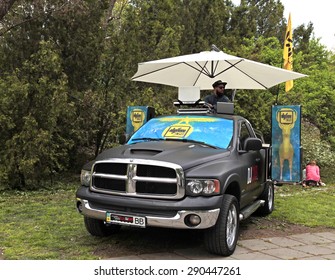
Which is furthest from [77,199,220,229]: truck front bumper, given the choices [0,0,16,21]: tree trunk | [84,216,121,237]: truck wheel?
[0,0,16,21]: tree trunk

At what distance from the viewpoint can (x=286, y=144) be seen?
7.71 metres

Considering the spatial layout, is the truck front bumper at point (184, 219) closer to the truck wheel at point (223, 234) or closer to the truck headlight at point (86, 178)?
the truck wheel at point (223, 234)

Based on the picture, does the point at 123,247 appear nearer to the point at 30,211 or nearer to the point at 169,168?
the point at 169,168

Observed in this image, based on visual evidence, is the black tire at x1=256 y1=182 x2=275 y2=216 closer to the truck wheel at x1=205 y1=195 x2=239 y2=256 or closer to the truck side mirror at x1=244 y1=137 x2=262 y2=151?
the truck side mirror at x1=244 y1=137 x2=262 y2=151

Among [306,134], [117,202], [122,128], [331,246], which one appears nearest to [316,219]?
[331,246]

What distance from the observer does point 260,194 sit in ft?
22.9

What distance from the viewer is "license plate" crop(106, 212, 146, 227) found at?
4.73 m

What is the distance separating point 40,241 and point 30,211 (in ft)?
6.93

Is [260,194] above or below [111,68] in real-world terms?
below

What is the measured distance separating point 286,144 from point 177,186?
3.69 metres

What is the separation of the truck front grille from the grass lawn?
2.83 feet

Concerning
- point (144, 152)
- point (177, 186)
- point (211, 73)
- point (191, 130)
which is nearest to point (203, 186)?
point (177, 186)

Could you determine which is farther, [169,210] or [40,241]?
[40,241]

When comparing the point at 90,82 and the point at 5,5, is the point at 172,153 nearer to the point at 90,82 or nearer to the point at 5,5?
the point at 5,5
